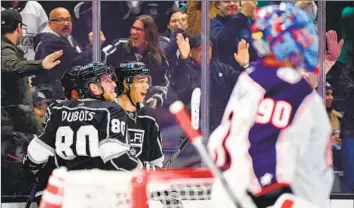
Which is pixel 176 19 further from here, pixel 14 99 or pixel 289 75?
pixel 289 75

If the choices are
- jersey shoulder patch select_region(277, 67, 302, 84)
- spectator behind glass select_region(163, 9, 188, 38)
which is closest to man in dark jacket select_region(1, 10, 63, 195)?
spectator behind glass select_region(163, 9, 188, 38)

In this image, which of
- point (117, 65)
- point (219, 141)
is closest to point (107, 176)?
point (219, 141)

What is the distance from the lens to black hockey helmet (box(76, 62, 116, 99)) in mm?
5566

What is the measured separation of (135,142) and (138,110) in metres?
0.35

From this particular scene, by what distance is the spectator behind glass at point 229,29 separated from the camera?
6.48 metres

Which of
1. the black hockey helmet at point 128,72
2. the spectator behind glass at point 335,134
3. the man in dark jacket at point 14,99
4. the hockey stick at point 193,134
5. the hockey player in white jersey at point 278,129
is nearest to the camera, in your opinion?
the hockey stick at point 193,134

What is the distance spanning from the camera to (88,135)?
17.5ft

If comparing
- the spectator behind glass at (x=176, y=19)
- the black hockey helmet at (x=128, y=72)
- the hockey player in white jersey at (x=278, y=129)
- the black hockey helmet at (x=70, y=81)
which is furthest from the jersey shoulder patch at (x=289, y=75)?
the spectator behind glass at (x=176, y=19)

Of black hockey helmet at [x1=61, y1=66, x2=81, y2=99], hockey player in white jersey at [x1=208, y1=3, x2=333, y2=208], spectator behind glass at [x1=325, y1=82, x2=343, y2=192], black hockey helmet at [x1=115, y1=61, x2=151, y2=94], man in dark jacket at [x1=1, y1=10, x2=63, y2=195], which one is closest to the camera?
hockey player in white jersey at [x1=208, y1=3, x2=333, y2=208]

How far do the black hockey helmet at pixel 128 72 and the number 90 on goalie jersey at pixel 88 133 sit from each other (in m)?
0.66

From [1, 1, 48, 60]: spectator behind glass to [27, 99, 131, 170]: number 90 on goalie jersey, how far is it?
100 centimetres

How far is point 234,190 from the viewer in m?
3.30

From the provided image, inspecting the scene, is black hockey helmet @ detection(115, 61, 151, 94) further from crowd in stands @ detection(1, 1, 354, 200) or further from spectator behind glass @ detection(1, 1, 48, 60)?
spectator behind glass @ detection(1, 1, 48, 60)

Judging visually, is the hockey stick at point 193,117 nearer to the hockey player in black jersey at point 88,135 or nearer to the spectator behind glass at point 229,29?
the spectator behind glass at point 229,29
